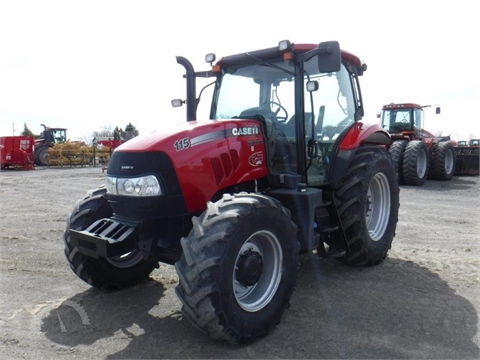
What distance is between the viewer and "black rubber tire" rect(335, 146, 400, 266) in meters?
4.48

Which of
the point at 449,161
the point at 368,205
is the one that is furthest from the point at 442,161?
the point at 368,205

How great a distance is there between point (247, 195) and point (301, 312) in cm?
114

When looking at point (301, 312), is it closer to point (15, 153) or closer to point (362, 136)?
point (362, 136)

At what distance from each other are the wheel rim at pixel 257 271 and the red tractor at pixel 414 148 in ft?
33.8

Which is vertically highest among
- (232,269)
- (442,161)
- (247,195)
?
(247,195)

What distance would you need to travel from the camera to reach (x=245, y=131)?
3.94 metres

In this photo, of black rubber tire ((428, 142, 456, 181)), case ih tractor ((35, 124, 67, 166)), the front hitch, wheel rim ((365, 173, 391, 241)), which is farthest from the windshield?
case ih tractor ((35, 124, 67, 166))

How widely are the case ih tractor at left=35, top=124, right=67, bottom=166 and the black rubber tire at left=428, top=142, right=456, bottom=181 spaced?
70.6 feet

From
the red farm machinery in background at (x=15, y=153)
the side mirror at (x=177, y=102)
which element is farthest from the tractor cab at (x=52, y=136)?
the side mirror at (x=177, y=102)

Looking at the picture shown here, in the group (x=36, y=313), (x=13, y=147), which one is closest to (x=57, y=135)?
(x=13, y=147)

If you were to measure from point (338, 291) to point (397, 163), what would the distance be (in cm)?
962

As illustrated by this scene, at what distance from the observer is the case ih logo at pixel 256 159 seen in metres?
3.97

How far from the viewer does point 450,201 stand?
1002cm

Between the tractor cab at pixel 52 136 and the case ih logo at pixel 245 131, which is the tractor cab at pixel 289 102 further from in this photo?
the tractor cab at pixel 52 136
